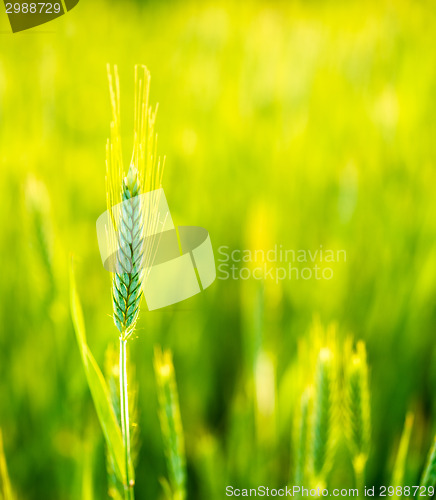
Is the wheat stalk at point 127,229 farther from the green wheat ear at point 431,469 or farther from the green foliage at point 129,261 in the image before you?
the green wheat ear at point 431,469

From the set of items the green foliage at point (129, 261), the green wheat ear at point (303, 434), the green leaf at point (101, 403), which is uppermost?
the green foliage at point (129, 261)

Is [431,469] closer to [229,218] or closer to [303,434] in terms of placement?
[303,434]

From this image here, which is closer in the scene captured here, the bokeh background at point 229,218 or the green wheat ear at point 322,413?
the green wheat ear at point 322,413

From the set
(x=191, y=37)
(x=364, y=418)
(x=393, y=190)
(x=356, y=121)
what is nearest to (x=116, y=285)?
(x=364, y=418)

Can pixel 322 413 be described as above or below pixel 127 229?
below

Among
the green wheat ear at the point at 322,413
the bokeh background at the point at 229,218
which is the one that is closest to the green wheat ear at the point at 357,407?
the green wheat ear at the point at 322,413

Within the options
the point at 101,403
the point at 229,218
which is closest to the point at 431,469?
the point at 101,403

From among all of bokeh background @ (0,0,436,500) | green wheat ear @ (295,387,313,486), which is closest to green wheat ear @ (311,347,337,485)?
green wheat ear @ (295,387,313,486)

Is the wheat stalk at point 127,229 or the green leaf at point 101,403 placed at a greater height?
the wheat stalk at point 127,229

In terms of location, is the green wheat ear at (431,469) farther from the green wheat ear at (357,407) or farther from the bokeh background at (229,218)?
the bokeh background at (229,218)
